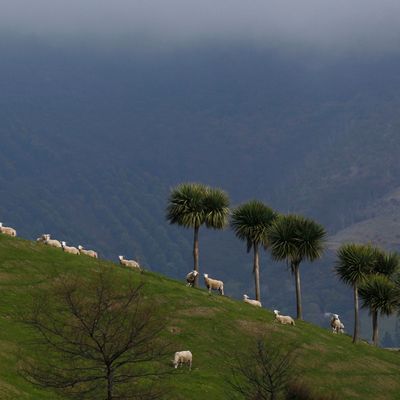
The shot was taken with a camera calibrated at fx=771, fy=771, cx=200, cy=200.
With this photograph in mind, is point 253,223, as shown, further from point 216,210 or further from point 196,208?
point 196,208

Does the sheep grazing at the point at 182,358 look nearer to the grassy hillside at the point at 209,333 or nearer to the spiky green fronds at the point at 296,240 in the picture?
the grassy hillside at the point at 209,333

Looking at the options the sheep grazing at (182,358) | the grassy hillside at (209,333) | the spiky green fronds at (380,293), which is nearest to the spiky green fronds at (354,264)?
the spiky green fronds at (380,293)

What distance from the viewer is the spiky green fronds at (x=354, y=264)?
8981 cm

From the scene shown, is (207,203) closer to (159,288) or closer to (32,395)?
(159,288)

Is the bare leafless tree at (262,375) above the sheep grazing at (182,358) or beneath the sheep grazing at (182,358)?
beneath

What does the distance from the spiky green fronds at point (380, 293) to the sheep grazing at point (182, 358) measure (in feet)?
142

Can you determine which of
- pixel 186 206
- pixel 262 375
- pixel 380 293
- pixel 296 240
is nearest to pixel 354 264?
pixel 296 240

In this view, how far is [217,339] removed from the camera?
65812mm

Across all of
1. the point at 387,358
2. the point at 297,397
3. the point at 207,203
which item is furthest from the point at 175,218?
the point at 297,397

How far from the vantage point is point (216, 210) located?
97.8 m

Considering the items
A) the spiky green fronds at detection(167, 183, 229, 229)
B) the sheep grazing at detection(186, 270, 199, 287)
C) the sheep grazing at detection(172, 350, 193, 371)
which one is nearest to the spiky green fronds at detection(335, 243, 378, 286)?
the spiky green fronds at detection(167, 183, 229, 229)

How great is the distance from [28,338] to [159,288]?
70.9 feet

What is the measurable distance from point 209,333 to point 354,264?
96.5ft

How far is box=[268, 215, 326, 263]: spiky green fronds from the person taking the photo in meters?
94.6
